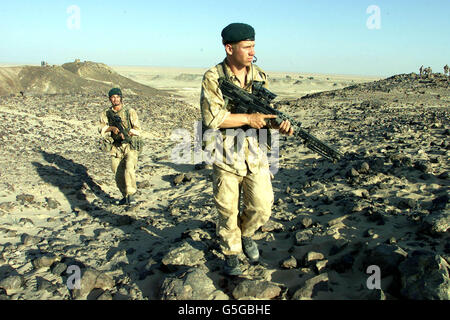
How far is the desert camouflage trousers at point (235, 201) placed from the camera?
3061 mm

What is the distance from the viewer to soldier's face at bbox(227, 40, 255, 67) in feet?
9.23

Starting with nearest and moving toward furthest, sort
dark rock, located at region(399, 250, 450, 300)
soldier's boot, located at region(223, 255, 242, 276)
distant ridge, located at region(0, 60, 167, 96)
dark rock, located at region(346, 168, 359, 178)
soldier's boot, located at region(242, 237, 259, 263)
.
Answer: dark rock, located at region(399, 250, 450, 300) → soldier's boot, located at region(223, 255, 242, 276) → soldier's boot, located at region(242, 237, 259, 263) → dark rock, located at region(346, 168, 359, 178) → distant ridge, located at region(0, 60, 167, 96)

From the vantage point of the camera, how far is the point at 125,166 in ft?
18.7

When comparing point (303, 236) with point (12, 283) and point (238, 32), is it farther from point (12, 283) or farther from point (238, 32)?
point (12, 283)

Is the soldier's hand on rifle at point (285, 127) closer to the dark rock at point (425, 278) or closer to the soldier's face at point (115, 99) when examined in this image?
the dark rock at point (425, 278)

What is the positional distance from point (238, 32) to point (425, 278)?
89.1 inches

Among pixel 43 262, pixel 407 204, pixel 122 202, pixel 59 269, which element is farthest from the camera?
pixel 122 202

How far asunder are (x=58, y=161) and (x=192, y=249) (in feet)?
18.5

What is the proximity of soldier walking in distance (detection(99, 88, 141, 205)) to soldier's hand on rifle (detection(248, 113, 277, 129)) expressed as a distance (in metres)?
3.11

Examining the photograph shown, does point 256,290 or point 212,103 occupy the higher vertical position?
point 212,103

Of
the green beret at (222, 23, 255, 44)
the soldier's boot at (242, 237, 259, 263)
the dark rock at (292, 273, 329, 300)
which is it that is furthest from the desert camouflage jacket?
the dark rock at (292, 273, 329, 300)

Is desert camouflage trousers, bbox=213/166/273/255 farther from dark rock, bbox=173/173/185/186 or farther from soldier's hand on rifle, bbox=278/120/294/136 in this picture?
dark rock, bbox=173/173/185/186

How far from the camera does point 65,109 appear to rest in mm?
13789

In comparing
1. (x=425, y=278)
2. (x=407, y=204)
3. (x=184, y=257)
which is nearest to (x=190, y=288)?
(x=184, y=257)
